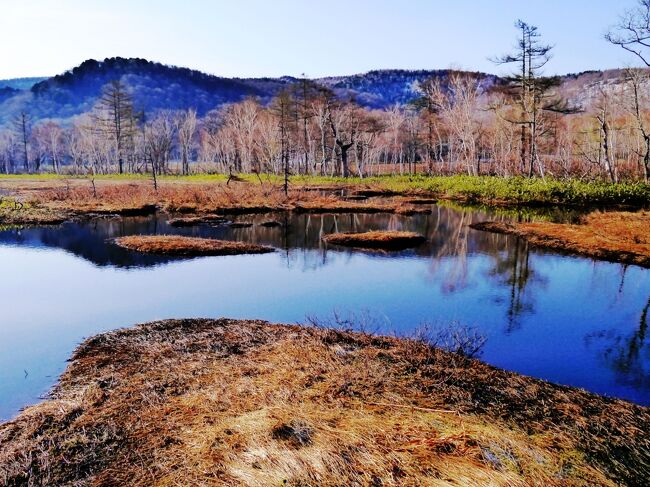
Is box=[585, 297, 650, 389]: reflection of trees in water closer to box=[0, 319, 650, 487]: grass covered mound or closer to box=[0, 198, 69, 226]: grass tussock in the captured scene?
box=[0, 319, 650, 487]: grass covered mound

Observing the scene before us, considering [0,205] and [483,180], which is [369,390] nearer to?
[0,205]

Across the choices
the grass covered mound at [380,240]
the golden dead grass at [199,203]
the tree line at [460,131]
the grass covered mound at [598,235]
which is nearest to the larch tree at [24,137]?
the tree line at [460,131]

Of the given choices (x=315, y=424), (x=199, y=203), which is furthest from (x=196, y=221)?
(x=315, y=424)

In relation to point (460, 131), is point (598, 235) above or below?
below

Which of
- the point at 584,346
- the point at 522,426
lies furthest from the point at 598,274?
the point at 522,426

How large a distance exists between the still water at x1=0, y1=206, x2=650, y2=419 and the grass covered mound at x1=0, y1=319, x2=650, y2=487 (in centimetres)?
172

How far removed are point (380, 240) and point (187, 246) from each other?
29.9 feet

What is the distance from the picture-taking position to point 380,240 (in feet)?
75.6

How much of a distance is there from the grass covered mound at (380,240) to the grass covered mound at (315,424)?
13.6 meters

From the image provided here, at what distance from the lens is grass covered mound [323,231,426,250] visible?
22706mm

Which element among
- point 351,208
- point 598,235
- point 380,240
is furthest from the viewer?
point 351,208

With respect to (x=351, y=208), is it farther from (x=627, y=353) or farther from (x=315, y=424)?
(x=315, y=424)

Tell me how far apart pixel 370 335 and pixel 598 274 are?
11.3 metres

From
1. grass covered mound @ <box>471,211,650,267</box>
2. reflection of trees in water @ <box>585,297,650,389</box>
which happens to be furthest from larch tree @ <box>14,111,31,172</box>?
reflection of trees in water @ <box>585,297,650,389</box>
